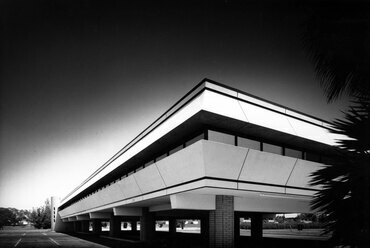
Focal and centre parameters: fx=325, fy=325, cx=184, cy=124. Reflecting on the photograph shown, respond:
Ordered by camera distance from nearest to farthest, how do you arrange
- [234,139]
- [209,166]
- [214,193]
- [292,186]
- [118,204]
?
[209,166], [234,139], [214,193], [292,186], [118,204]

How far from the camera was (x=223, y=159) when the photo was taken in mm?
14453

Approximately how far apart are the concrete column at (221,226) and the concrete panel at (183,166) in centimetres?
265

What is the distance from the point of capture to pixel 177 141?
59.0ft

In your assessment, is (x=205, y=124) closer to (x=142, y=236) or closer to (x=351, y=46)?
(x=351, y=46)

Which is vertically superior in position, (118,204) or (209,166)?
(209,166)

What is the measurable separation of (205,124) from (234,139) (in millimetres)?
1913

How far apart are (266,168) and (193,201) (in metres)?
4.16

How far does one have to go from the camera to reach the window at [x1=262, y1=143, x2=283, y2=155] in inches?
683

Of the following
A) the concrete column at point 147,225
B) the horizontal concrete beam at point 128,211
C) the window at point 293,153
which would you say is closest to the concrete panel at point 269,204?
the window at point 293,153

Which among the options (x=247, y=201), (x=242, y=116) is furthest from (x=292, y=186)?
(x=242, y=116)

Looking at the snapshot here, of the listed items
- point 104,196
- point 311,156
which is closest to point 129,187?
point 104,196

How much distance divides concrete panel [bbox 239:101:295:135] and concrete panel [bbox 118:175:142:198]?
10.3 m

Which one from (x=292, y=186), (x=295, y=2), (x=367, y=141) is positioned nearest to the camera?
(x=367, y=141)

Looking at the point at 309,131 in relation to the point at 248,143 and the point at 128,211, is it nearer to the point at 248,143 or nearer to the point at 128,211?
the point at 248,143
